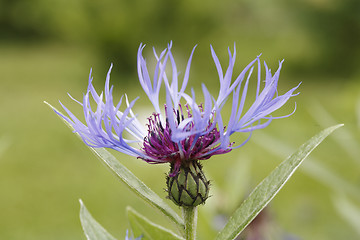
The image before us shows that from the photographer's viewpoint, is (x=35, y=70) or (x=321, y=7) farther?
(x=35, y=70)

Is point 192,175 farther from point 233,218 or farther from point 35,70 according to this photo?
point 35,70

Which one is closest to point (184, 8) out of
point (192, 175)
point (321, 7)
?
point (321, 7)

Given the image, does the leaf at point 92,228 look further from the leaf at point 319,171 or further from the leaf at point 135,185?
the leaf at point 319,171

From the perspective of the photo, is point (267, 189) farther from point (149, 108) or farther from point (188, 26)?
point (188, 26)

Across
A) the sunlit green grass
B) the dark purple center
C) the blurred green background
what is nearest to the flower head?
the dark purple center

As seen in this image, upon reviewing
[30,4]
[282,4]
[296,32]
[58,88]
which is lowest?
[296,32]

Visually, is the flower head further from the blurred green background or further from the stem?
the blurred green background

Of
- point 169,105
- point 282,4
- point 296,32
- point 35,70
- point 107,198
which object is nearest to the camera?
point 169,105

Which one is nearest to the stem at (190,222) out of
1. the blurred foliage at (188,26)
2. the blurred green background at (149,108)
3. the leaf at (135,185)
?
the leaf at (135,185)

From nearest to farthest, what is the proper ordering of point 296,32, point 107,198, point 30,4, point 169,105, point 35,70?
point 169,105 → point 107,198 → point 35,70 → point 296,32 → point 30,4
